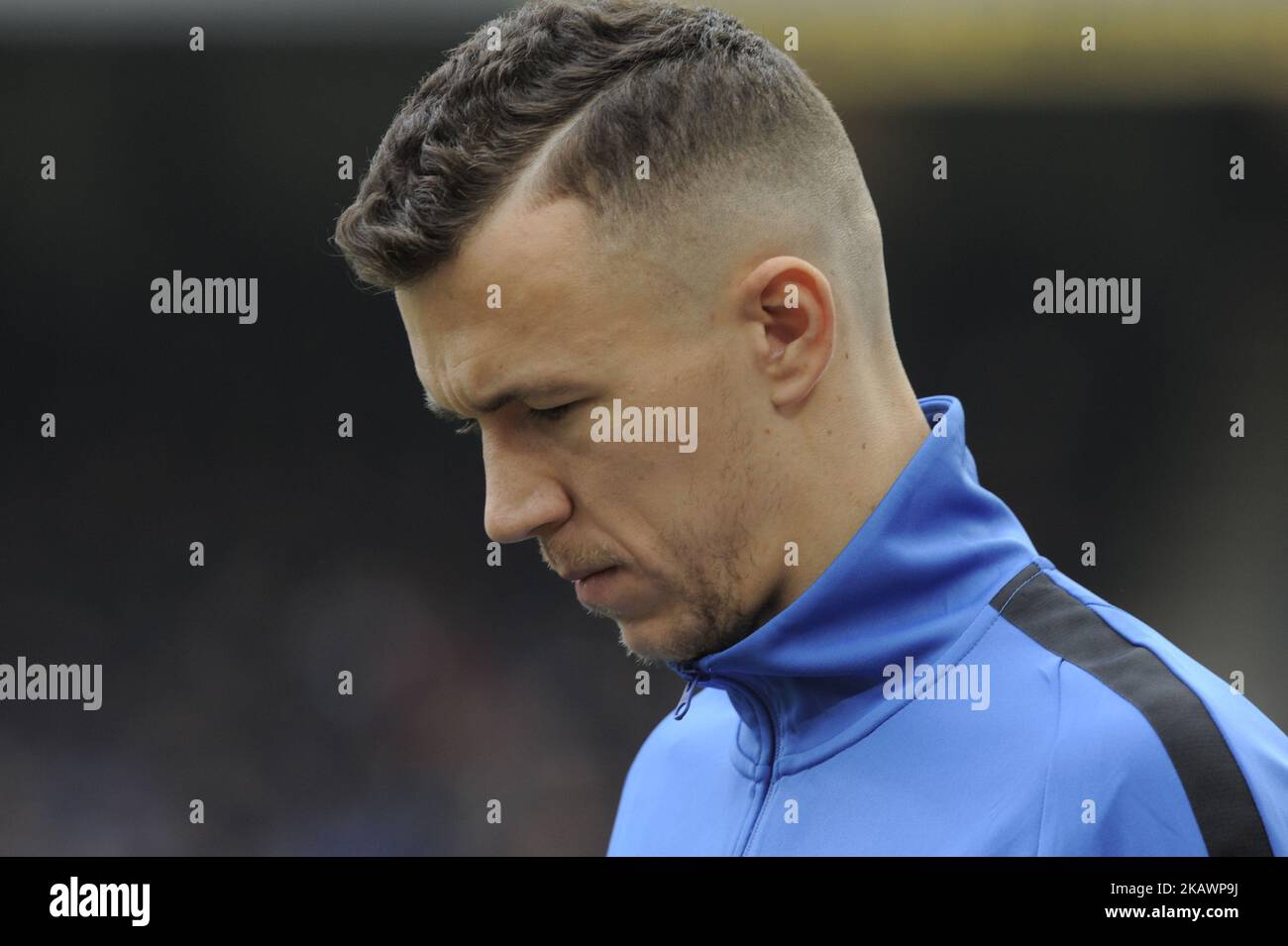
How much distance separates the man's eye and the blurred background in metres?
3.06

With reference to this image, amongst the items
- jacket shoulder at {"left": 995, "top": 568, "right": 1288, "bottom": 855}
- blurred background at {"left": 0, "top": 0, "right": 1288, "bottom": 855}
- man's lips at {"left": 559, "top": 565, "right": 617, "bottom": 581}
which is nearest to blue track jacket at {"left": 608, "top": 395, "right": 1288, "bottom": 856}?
jacket shoulder at {"left": 995, "top": 568, "right": 1288, "bottom": 855}

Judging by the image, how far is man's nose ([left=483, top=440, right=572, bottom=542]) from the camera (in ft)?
3.55

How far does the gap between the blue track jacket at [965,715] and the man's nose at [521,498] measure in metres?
0.18

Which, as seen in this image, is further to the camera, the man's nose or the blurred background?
the blurred background

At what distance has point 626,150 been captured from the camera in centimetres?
107

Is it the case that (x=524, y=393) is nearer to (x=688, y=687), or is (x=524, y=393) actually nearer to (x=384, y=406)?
(x=688, y=687)

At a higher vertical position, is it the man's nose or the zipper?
the man's nose

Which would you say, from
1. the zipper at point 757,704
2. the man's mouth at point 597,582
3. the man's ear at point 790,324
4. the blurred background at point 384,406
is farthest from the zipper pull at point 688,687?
the blurred background at point 384,406

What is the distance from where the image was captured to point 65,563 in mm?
4590

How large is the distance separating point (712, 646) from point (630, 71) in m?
0.50

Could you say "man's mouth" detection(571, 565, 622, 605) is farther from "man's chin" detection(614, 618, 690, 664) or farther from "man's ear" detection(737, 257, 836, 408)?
"man's ear" detection(737, 257, 836, 408)

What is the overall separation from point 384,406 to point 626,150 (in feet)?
11.9

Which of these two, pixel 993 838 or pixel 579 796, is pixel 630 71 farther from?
pixel 579 796
